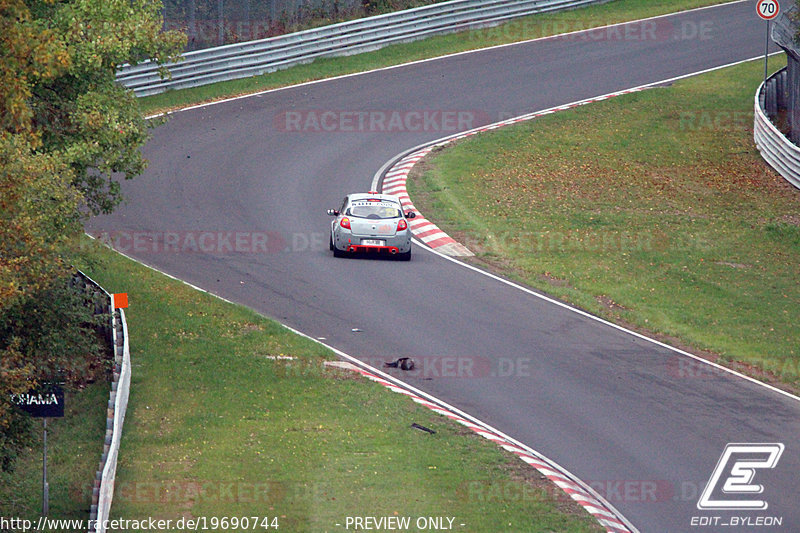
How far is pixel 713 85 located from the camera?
133ft

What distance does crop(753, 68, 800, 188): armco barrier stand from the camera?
104 feet

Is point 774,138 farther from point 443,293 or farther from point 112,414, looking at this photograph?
point 112,414

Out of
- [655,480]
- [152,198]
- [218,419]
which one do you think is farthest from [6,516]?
[152,198]

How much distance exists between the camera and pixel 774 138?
109 ft

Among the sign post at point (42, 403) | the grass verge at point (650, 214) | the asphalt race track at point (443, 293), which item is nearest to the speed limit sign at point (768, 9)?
the grass verge at point (650, 214)

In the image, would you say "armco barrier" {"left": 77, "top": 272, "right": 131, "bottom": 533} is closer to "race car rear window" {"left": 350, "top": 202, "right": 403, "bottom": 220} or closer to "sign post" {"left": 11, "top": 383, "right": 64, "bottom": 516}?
"sign post" {"left": 11, "top": 383, "right": 64, "bottom": 516}

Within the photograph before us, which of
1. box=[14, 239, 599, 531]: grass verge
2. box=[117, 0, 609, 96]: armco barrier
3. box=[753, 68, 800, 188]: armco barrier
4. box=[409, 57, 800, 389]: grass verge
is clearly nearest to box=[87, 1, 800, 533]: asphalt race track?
box=[14, 239, 599, 531]: grass verge

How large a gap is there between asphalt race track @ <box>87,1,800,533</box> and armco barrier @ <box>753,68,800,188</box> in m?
5.00

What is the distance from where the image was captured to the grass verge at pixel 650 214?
22.0 metres

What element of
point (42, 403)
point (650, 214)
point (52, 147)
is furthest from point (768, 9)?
point (42, 403)

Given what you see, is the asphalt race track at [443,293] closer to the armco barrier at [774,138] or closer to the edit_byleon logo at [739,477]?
the edit_byleon logo at [739,477]

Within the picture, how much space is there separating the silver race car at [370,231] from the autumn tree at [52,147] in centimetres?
598

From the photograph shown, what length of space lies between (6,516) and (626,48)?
3645cm

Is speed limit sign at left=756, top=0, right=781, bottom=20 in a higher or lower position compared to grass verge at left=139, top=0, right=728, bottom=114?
higher
